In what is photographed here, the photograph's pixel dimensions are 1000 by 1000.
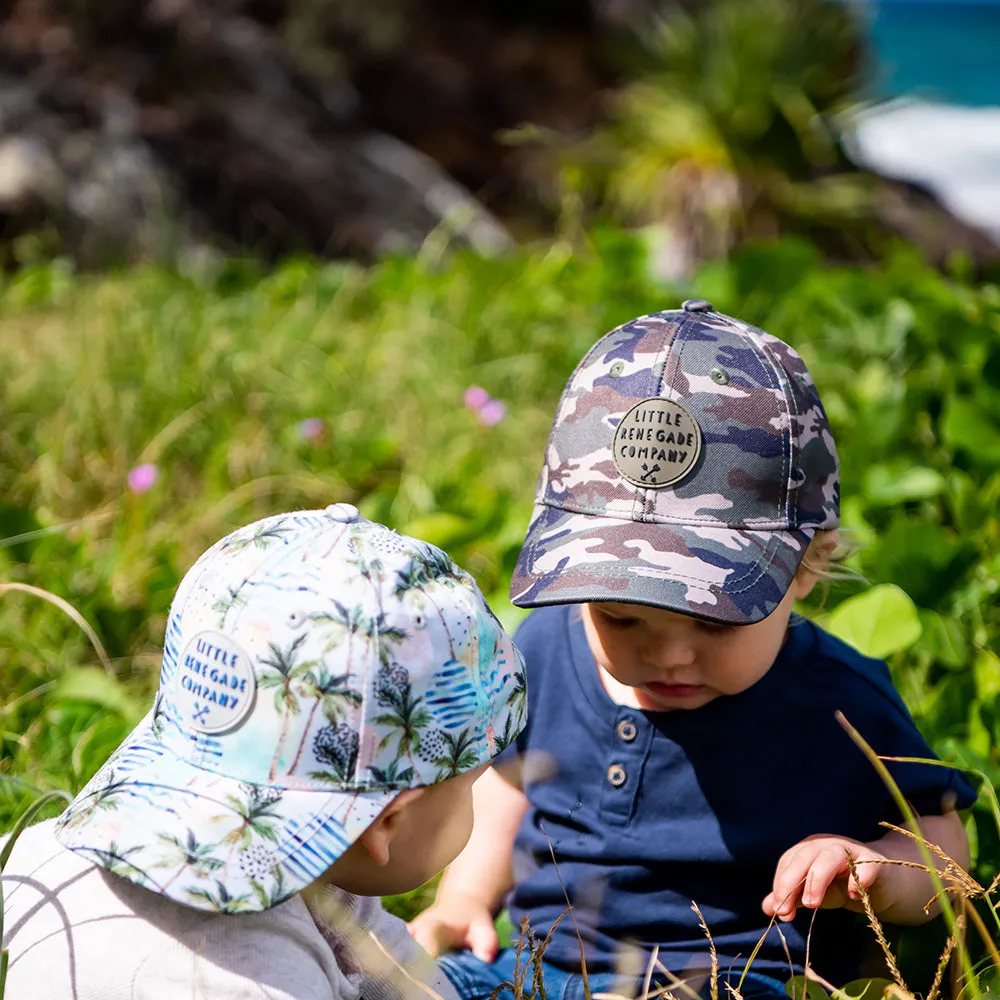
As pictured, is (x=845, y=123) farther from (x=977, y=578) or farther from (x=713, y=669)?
(x=713, y=669)

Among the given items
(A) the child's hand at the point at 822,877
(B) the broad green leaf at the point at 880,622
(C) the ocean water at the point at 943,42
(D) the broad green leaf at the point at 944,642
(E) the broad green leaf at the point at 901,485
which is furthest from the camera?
(C) the ocean water at the point at 943,42

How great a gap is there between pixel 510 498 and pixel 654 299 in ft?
3.08

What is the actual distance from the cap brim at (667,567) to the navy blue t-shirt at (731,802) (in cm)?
21

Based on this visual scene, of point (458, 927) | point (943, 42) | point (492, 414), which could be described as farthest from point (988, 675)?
point (943, 42)

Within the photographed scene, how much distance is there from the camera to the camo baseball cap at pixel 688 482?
1479mm

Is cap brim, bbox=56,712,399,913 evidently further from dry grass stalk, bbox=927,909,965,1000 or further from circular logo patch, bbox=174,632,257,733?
dry grass stalk, bbox=927,909,965,1000

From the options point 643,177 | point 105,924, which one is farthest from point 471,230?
point 105,924

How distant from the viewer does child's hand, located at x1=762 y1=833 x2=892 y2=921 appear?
1.42m

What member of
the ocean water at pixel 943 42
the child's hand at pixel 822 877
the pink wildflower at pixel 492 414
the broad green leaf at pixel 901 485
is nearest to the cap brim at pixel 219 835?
the child's hand at pixel 822 877

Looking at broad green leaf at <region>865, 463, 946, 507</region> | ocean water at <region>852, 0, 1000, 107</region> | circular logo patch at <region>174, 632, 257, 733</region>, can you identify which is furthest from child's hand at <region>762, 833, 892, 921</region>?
ocean water at <region>852, 0, 1000, 107</region>

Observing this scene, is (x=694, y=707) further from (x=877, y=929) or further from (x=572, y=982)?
(x=877, y=929)

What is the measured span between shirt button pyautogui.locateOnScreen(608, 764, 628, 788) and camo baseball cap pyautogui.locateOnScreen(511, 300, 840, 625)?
291mm

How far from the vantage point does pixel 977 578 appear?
2238 mm

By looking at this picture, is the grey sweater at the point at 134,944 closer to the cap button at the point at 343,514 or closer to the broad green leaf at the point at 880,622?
the cap button at the point at 343,514
